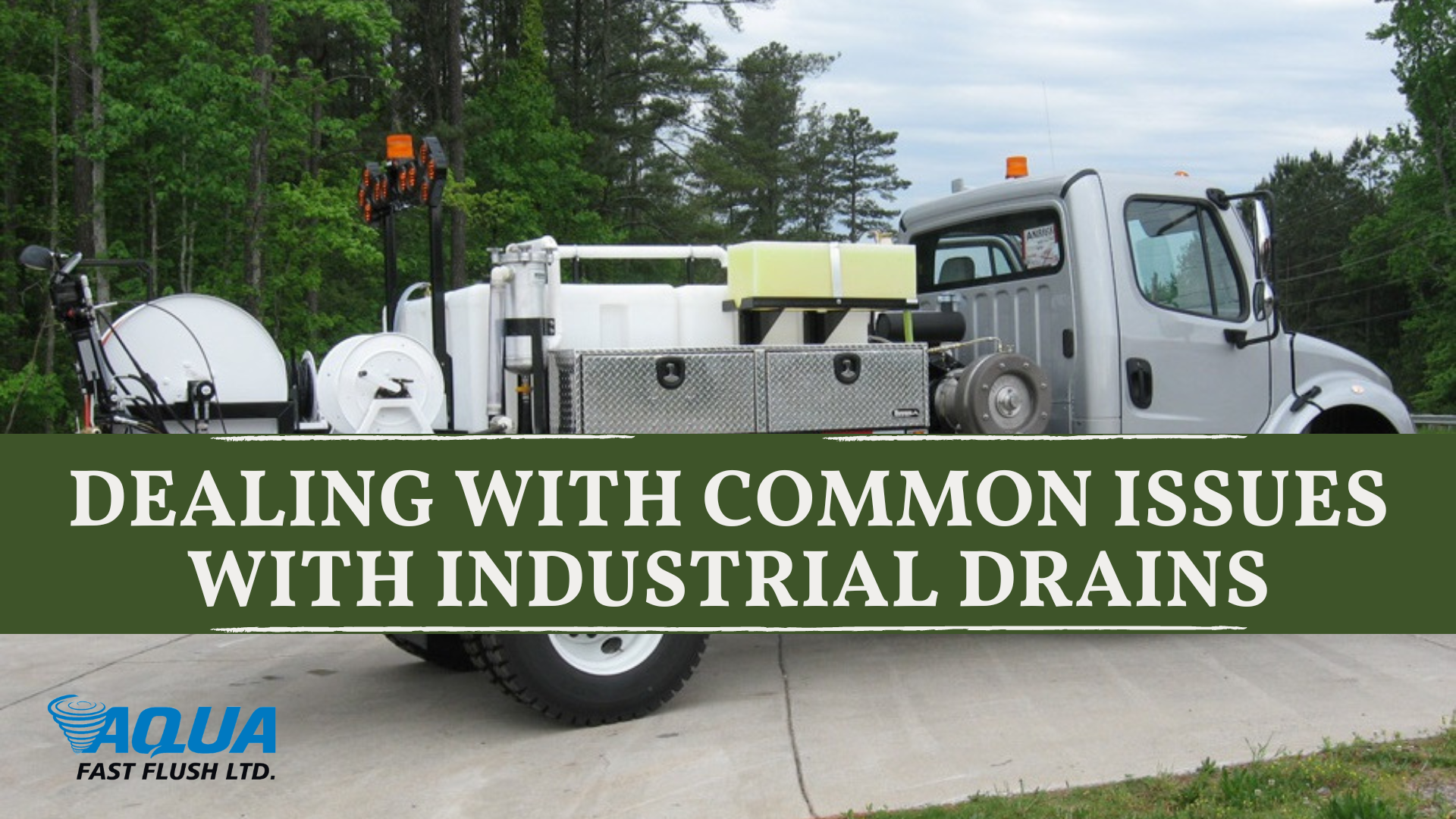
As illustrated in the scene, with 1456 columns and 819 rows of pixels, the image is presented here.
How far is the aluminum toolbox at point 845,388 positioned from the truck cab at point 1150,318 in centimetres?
128

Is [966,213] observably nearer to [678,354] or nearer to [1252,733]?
[678,354]

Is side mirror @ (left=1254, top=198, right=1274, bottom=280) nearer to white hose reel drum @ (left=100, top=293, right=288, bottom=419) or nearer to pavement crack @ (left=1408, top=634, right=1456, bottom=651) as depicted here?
pavement crack @ (left=1408, top=634, right=1456, bottom=651)

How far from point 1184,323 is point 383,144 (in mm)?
27138

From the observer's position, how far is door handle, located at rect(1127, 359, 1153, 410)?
729 cm

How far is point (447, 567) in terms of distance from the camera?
18.1 ft

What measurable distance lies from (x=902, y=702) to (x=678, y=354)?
1.91 metres

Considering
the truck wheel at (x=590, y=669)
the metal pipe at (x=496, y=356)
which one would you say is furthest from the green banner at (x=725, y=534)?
the metal pipe at (x=496, y=356)

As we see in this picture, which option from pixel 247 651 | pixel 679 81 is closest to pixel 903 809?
pixel 247 651

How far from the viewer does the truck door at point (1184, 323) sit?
732cm

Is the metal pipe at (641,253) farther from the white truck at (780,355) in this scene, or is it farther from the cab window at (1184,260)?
the cab window at (1184,260)

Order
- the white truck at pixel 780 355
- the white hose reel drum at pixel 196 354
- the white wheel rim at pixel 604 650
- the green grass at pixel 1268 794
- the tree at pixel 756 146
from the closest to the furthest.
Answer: the green grass at pixel 1268 794 → the white wheel rim at pixel 604 650 → the white truck at pixel 780 355 → the white hose reel drum at pixel 196 354 → the tree at pixel 756 146

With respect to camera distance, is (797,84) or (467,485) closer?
(467,485)

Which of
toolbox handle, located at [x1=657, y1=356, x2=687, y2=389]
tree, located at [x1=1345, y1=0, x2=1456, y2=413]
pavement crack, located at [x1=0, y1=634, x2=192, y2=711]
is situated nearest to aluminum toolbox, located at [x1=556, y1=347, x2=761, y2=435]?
toolbox handle, located at [x1=657, y1=356, x2=687, y2=389]

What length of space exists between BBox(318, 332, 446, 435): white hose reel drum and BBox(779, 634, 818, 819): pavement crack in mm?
2060
